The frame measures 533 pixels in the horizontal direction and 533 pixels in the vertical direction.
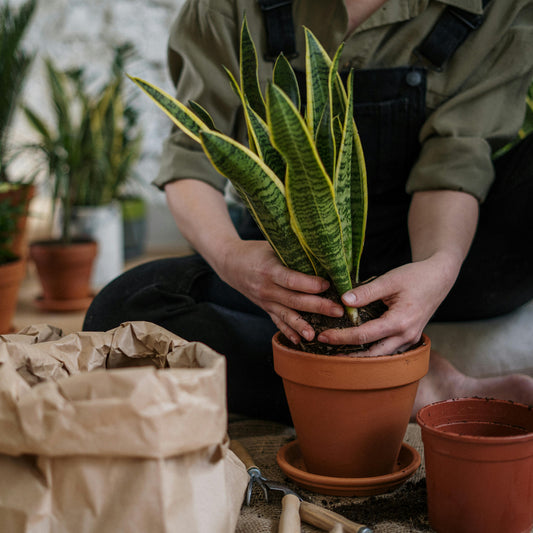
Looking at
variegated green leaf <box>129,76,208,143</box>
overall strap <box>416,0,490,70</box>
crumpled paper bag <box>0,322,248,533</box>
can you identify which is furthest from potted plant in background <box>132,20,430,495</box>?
overall strap <box>416,0,490,70</box>

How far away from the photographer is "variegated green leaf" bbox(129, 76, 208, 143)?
2.50 ft

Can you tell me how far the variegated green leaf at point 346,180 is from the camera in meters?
0.80

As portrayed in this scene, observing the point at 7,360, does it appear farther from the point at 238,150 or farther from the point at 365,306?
the point at 365,306

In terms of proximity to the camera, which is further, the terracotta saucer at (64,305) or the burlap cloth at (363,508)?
the terracotta saucer at (64,305)

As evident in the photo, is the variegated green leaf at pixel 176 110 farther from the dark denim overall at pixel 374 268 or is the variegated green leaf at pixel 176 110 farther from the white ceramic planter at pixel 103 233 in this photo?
the white ceramic planter at pixel 103 233

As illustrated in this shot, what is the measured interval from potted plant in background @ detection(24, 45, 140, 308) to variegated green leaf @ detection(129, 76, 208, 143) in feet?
4.88

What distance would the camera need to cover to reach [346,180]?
835 mm

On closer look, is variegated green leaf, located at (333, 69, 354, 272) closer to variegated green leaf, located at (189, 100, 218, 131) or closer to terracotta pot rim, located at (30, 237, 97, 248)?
variegated green leaf, located at (189, 100, 218, 131)

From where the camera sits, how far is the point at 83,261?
2297mm

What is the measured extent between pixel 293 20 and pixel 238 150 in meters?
0.57

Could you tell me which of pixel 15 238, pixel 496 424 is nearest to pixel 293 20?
pixel 496 424

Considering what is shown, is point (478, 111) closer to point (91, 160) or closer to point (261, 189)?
point (261, 189)

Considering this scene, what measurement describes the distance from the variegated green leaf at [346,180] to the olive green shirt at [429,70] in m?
0.33

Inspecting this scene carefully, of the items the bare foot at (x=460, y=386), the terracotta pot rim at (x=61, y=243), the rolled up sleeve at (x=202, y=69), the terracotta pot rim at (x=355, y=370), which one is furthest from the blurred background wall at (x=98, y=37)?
the terracotta pot rim at (x=355, y=370)
